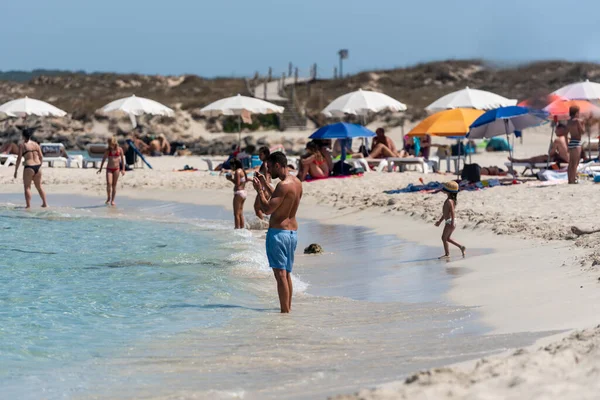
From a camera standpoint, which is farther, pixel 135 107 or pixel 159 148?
pixel 159 148

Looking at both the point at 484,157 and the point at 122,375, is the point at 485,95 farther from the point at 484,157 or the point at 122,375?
the point at 122,375

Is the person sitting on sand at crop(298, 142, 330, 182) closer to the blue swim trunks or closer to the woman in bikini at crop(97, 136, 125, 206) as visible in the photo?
the woman in bikini at crop(97, 136, 125, 206)

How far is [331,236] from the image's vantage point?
500 inches

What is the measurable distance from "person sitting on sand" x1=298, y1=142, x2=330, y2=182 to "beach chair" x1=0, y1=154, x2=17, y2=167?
1039 centimetres

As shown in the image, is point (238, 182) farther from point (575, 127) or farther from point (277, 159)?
point (277, 159)

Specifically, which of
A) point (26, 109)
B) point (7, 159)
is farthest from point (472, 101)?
point (26, 109)

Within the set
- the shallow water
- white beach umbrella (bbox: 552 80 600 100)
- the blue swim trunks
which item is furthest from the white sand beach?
white beach umbrella (bbox: 552 80 600 100)

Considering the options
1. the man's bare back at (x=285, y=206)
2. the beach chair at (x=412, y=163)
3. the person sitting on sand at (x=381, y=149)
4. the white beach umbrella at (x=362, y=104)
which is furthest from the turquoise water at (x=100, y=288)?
the white beach umbrella at (x=362, y=104)

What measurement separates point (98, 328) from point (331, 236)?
6022mm

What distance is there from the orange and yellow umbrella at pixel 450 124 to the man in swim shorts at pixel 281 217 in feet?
A: 36.7

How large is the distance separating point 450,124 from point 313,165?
2.99 m

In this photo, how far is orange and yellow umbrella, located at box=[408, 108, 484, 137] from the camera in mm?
17845

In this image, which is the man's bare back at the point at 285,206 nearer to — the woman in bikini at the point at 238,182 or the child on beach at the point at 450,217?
the child on beach at the point at 450,217

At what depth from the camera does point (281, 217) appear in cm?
702
